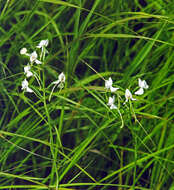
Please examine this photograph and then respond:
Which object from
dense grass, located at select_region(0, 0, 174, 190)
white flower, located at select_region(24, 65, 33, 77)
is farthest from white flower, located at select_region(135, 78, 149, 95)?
white flower, located at select_region(24, 65, 33, 77)

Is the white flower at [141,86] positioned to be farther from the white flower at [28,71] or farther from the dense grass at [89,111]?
the white flower at [28,71]

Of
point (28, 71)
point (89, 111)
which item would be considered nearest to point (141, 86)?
point (89, 111)

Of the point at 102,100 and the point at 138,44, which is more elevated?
the point at 138,44

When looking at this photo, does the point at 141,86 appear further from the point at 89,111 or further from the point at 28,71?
the point at 28,71

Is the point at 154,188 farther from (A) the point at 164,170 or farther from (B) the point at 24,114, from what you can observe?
(B) the point at 24,114

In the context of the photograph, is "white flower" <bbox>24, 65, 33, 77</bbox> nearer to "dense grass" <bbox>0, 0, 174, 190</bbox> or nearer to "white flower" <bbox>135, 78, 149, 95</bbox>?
"dense grass" <bbox>0, 0, 174, 190</bbox>

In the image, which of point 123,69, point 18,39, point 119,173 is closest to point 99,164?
point 119,173

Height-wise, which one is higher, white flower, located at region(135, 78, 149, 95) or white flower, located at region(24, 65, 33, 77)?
white flower, located at region(24, 65, 33, 77)

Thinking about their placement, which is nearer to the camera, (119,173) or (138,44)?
(119,173)
